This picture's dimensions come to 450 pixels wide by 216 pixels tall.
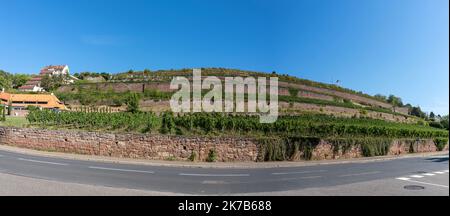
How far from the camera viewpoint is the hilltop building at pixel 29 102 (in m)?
54.1

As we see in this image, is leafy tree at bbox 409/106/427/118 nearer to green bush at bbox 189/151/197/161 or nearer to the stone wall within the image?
the stone wall

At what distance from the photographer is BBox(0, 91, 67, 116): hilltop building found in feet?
177

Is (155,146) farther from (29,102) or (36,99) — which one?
(29,102)

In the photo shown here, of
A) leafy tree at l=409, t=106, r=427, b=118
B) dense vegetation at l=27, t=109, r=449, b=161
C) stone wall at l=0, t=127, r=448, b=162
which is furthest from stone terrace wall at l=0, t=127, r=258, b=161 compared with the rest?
leafy tree at l=409, t=106, r=427, b=118

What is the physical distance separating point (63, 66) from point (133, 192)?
154 meters

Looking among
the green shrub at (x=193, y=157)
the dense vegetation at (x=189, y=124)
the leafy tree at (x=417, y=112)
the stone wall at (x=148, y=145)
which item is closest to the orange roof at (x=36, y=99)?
the dense vegetation at (x=189, y=124)

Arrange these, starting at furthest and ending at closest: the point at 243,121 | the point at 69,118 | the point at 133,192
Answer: the point at 69,118 → the point at 243,121 → the point at 133,192

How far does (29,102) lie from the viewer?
61594 millimetres

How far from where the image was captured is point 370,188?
1096 cm

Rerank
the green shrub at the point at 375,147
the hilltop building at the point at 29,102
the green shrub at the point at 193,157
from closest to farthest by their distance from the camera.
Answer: the green shrub at the point at 193,157
the green shrub at the point at 375,147
the hilltop building at the point at 29,102

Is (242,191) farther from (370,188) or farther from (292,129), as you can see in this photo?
(292,129)

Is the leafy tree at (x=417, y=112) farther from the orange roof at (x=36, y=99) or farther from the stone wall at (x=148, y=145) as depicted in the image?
the orange roof at (x=36, y=99)

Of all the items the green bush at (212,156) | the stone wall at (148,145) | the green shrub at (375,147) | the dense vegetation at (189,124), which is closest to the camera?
the green bush at (212,156)
